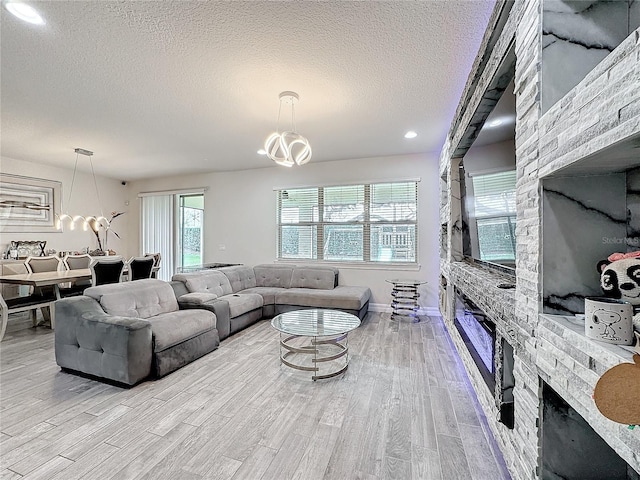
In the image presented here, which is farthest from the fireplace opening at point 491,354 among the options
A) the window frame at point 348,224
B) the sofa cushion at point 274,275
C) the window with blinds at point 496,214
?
the sofa cushion at point 274,275

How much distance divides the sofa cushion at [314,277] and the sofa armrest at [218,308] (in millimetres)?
1692

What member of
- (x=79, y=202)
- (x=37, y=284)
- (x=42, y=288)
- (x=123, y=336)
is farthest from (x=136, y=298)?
(x=79, y=202)

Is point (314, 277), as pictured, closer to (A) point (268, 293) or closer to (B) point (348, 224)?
(A) point (268, 293)

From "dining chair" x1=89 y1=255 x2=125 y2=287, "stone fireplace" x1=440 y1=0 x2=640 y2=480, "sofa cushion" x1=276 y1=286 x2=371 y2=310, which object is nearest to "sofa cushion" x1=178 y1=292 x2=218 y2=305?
"sofa cushion" x1=276 y1=286 x2=371 y2=310

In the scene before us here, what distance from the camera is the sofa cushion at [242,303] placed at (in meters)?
3.91

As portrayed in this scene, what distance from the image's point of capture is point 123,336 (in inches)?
98.0

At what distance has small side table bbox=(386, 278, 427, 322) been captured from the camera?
4715mm

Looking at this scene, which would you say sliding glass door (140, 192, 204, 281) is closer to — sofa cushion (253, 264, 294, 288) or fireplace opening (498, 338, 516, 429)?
sofa cushion (253, 264, 294, 288)

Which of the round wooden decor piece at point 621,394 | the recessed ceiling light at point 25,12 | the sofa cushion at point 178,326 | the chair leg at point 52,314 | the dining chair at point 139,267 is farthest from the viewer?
the dining chair at point 139,267

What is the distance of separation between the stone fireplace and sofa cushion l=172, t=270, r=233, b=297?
3698 mm

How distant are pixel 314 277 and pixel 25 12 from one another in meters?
4.34

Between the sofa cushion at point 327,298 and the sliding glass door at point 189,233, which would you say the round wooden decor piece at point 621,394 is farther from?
the sliding glass door at point 189,233

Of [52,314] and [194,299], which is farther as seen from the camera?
[52,314]

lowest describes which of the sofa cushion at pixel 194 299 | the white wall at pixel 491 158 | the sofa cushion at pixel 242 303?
the sofa cushion at pixel 242 303
